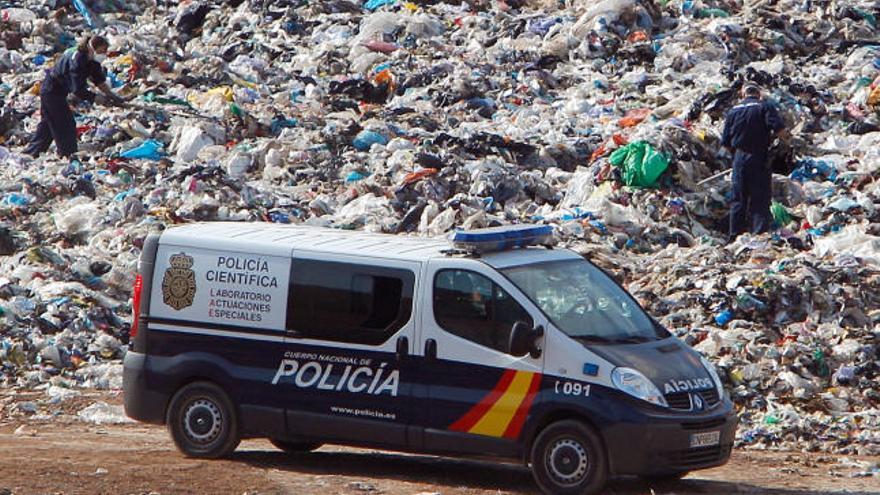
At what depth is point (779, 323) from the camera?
43.6 feet

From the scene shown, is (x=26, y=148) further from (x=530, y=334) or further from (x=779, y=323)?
(x=530, y=334)

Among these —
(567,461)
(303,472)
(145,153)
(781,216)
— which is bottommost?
(303,472)

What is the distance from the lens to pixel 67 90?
17.9 m

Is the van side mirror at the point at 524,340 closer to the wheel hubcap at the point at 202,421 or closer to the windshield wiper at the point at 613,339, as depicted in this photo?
the windshield wiper at the point at 613,339

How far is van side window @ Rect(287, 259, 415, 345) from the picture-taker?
9.44 meters

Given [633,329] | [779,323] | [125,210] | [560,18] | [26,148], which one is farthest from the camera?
[560,18]

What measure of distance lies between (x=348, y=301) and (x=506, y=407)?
1.23 meters

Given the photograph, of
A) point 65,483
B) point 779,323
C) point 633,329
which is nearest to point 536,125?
point 779,323

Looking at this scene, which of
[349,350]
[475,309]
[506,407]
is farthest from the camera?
[349,350]

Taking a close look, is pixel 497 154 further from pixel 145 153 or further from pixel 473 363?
pixel 473 363

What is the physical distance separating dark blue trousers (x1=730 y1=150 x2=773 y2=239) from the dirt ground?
4.90 m

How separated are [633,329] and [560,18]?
12.7 metres

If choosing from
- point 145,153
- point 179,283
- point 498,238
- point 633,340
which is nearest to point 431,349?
point 498,238

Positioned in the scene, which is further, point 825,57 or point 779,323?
point 825,57
